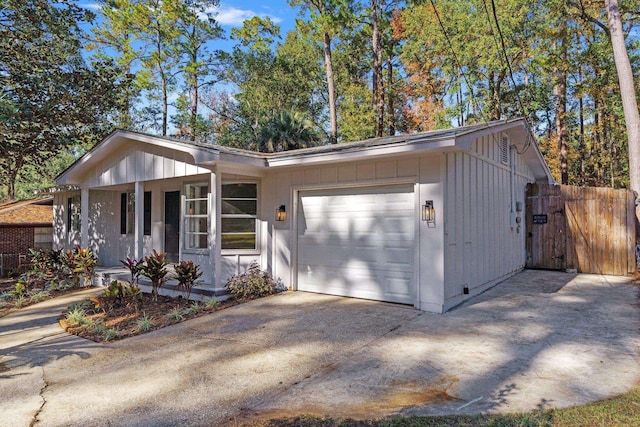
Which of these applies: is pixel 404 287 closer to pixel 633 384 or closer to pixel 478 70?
pixel 633 384

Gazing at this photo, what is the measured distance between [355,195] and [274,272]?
7.75 feet

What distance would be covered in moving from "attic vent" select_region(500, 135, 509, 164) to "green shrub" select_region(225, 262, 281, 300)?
567cm

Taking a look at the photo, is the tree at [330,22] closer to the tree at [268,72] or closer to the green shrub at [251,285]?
the tree at [268,72]

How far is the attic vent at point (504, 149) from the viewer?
853cm

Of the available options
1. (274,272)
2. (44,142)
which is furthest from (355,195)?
(44,142)

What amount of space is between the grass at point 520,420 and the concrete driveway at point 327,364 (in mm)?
134

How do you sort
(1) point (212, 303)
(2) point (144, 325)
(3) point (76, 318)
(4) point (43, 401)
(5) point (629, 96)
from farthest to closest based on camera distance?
(5) point (629, 96) < (1) point (212, 303) < (3) point (76, 318) < (2) point (144, 325) < (4) point (43, 401)

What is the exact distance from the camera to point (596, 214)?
371 inches

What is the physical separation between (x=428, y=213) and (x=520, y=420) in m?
3.51

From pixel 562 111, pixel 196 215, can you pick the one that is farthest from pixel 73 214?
pixel 562 111

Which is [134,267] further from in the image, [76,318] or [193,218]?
[76,318]

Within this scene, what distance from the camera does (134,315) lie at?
21.0 ft

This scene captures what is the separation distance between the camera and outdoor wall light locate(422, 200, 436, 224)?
5.87m

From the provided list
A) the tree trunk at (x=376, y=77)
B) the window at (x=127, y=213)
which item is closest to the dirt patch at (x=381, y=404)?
the window at (x=127, y=213)
